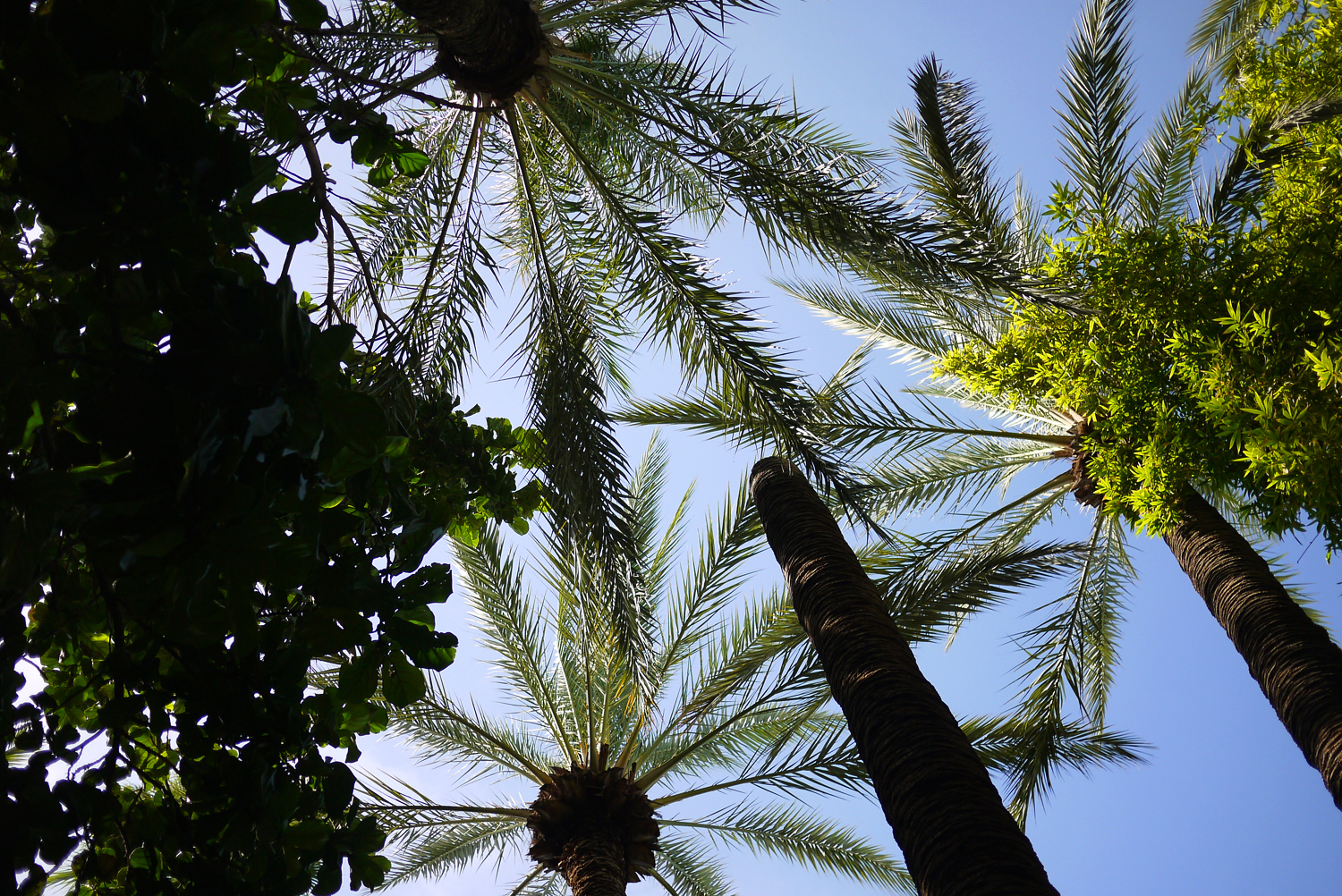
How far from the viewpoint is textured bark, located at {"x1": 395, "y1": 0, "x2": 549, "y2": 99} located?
174 inches

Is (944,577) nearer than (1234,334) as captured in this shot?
No

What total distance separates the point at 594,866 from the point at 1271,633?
16.3 ft

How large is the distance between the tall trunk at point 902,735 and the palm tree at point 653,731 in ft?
5.50

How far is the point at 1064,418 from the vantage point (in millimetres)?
8297

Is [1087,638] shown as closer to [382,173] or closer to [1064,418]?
A: [1064,418]

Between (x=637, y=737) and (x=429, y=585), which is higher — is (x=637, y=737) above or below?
above

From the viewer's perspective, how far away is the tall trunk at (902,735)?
301 cm

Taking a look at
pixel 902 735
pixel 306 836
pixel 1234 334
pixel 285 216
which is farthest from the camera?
pixel 1234 334

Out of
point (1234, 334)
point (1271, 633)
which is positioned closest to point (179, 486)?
point (1234, 334)

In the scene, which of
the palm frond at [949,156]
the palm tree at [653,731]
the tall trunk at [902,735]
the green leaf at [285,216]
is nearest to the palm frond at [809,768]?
the palm tree at [653,731]

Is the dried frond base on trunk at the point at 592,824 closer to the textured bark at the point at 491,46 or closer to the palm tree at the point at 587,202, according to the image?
the palm tree at the point at 587,202

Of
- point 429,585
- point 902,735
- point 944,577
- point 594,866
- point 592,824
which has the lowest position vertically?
point 429,585

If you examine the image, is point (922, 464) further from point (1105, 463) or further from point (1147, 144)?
point (1147, 144)

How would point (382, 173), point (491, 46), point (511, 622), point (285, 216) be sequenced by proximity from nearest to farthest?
point (285, 216) → point (382, 173) → point (491, 46) → point (511, 622)
